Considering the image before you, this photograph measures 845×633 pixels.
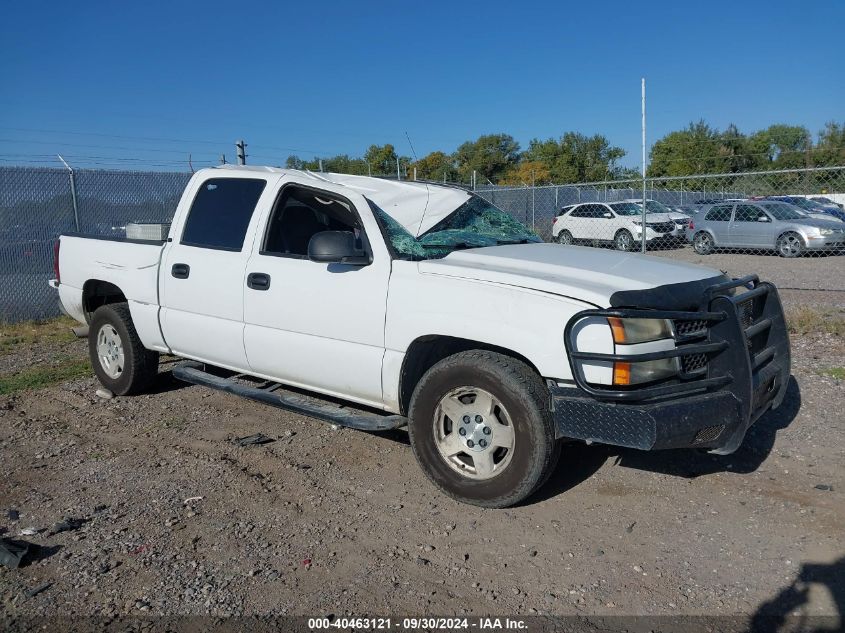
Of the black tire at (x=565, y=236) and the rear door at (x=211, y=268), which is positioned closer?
the rear door at (x=211, y=268)

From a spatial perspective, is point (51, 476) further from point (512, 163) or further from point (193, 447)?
point (512, 163)

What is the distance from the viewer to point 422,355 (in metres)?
4.38

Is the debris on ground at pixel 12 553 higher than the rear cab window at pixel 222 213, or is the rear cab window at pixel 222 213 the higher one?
the rear cab window at pixel 222 213

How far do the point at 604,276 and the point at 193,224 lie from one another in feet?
10.6

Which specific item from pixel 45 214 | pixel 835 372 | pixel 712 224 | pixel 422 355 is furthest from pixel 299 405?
pixel 712 224

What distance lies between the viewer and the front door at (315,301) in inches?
176

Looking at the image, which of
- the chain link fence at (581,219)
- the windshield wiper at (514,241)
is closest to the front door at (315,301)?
the windshield wiper at (514,241)

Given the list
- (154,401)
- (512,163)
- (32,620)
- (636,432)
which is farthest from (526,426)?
(512,163)

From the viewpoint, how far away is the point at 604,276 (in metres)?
4.02

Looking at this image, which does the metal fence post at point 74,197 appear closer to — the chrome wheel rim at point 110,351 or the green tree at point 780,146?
the chrome wheel rim at point 110,351

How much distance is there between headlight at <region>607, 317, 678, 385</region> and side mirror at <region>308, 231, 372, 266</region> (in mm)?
1606

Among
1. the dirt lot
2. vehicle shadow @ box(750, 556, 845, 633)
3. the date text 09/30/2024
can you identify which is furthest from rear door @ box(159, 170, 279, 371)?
vehicle shadow @ box(750, 556, 845, 633)

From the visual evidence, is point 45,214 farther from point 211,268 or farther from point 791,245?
point 791,245

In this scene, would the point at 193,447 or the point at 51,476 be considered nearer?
the point at 51,476
